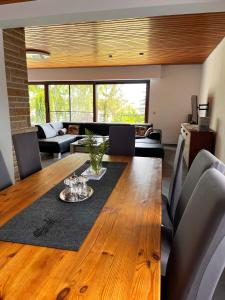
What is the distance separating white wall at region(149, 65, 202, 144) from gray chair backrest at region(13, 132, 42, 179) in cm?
540

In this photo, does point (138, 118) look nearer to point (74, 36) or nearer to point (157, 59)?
point (157, 59)

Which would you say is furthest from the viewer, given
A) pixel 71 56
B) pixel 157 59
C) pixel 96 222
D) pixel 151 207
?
pixel 157 59

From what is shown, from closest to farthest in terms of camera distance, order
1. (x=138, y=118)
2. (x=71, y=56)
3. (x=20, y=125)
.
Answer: (x=20, y=125) < (x=71, y=56) < (x=138, y=118)

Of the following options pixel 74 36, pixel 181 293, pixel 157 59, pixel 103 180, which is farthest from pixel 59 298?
pixel 157 59

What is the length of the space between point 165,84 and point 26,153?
571 cm

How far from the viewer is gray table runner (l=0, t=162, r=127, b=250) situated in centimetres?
98

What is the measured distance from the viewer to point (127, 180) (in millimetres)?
1760

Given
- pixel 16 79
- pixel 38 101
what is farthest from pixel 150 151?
pixel 38 101

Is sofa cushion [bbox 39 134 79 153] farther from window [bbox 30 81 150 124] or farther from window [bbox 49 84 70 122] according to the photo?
window [bbox 49 84 70 122]

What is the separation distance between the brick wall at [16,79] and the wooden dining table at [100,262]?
5.84 ft

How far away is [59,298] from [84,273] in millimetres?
128

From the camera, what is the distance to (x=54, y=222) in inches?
44.4

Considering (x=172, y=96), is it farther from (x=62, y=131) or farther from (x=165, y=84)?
(x=62, y=131)

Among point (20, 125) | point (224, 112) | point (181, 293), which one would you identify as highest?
point (224, 112)
